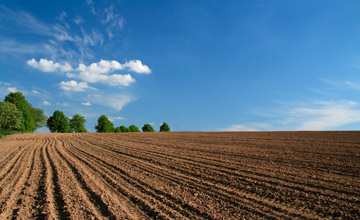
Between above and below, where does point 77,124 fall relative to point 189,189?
above

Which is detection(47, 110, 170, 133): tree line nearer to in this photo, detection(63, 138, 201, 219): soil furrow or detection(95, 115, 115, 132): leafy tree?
detection(95, 115, 115, 132): leafy tree

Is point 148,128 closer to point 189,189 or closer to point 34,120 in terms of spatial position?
point 34,120

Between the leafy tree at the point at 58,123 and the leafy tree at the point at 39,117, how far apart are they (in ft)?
11.4

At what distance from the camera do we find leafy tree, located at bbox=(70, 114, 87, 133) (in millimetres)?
67125

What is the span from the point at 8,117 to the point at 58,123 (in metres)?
→ 16.2

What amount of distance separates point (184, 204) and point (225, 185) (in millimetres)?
2306

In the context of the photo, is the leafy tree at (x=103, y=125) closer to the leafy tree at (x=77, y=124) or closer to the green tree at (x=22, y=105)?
the leafy tree at (x=77, y=124)

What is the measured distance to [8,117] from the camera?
150 feet

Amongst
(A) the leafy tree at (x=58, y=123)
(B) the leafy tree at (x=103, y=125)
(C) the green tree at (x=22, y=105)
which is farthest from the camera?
(B) the leafy tree at (x=103, y=125)

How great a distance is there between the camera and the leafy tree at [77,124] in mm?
67125

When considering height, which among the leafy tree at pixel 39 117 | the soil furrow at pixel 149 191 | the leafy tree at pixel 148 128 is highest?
the leafy tree at pixel 39 117

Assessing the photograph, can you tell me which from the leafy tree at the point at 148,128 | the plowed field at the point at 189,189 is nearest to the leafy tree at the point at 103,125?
the leafy tree at the point at 148,128

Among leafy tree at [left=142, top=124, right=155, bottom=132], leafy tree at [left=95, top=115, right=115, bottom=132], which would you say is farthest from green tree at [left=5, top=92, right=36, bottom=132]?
leafy tree at [left=142, top=124, right=155, bottom=132]

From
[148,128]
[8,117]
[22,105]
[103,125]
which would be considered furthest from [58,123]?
[148,128]
